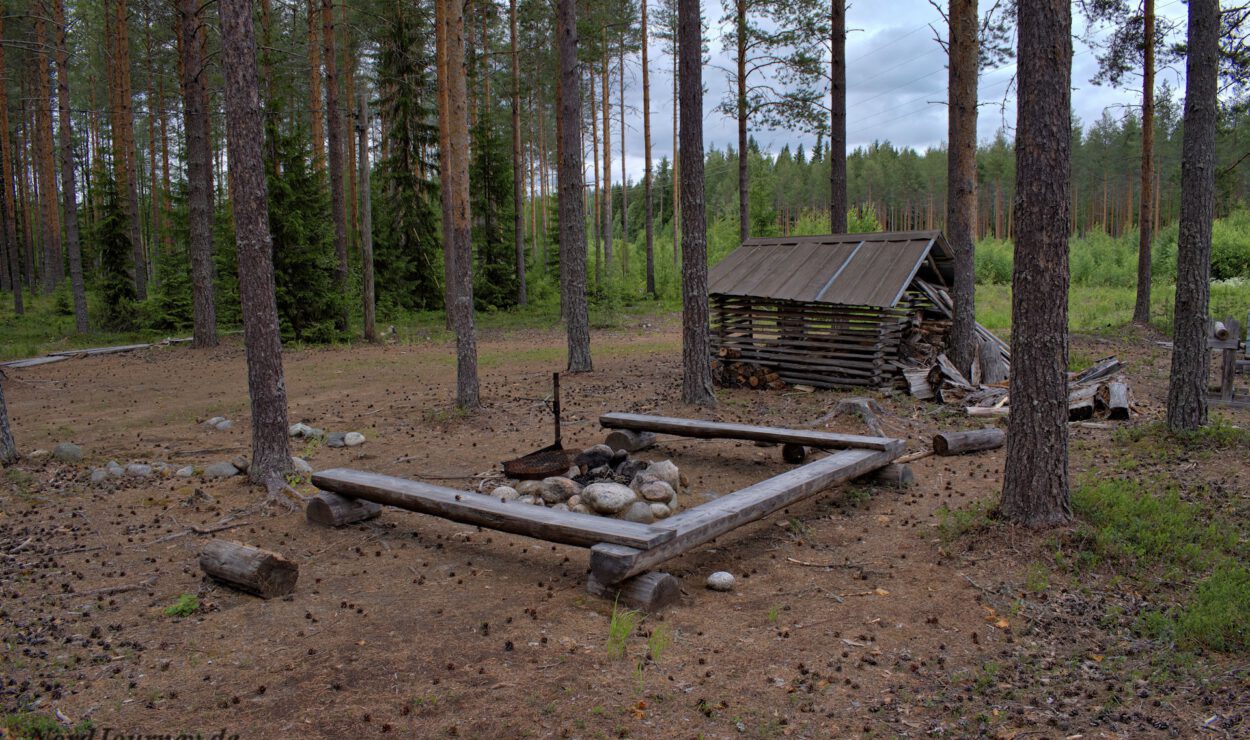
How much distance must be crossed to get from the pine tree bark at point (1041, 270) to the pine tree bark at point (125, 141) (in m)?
24.6

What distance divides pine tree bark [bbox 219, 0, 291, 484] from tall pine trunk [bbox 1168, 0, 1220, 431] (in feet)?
30.2

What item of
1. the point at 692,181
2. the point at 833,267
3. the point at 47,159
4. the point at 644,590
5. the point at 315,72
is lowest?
the point at 644,590

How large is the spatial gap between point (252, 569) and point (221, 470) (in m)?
3.55

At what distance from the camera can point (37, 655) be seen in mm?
4109

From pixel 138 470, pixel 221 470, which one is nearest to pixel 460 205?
pixel 221 470

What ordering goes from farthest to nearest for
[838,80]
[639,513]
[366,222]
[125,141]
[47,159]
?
[47,159] < [125,141] < [366,222] < [838,80] < [639,513]

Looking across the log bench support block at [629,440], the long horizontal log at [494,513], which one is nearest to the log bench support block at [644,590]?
the long horizontal log at [494,513]

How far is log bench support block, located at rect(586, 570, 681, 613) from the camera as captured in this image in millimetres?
4695

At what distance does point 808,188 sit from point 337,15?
187 feet

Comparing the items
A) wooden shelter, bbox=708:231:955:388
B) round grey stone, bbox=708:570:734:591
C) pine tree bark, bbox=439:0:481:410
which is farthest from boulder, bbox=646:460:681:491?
wooden shelter, bbox=708:231:955:388

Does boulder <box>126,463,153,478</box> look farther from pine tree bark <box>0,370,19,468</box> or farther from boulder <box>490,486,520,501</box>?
boulder <box>490,486,520,501</box>

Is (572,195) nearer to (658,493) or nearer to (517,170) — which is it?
(658,493)

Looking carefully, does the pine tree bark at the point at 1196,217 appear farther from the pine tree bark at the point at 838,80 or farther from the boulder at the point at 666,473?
the pine tree bark at the point at 838,80

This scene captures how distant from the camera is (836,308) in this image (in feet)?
40.3
